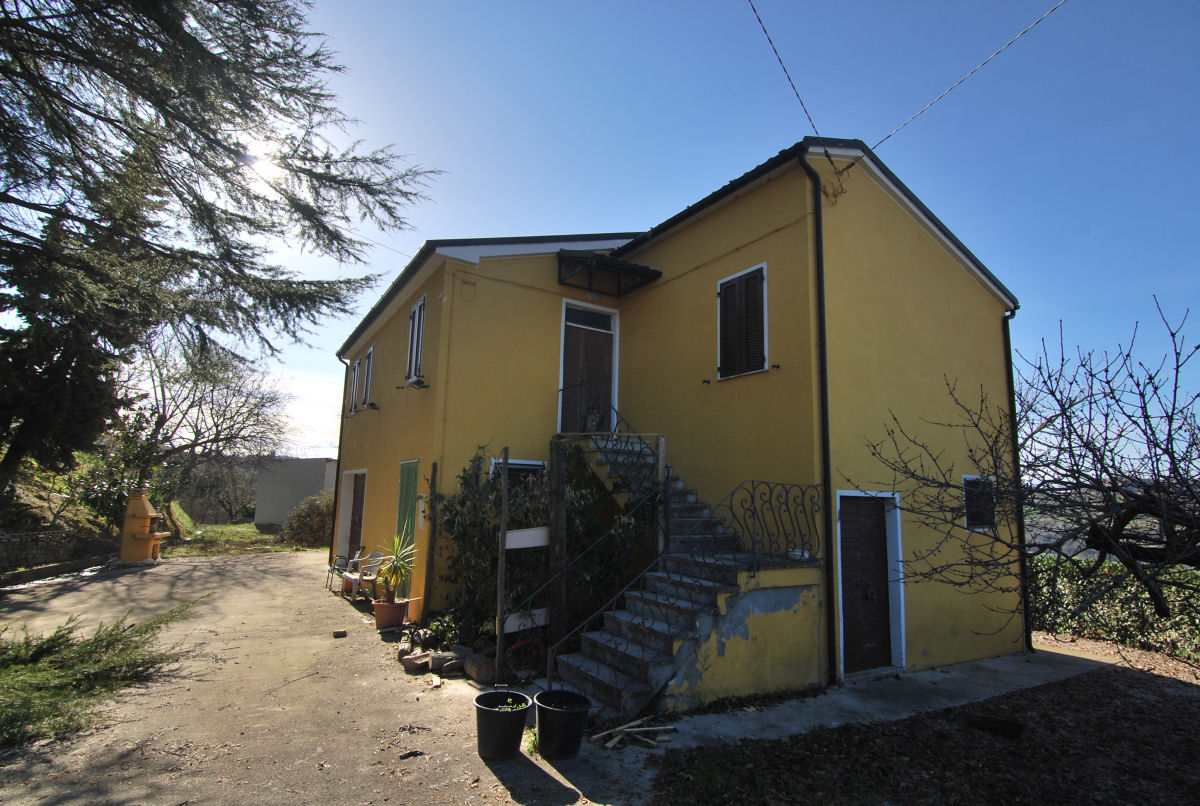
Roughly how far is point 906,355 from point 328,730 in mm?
7796

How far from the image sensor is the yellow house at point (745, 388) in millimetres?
5973

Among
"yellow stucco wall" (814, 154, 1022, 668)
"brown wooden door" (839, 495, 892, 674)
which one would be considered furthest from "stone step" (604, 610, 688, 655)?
"yellow stucco wall" (814, 154, 1022, 668)

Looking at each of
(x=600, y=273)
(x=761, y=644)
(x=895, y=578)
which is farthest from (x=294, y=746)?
(x=600, y=273)

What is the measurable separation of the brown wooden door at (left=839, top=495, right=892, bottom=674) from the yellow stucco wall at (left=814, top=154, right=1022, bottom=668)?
256 mm

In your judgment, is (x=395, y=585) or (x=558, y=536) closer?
(x=558, y=536)

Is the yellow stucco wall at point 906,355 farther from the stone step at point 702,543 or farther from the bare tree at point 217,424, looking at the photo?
the bare tree at point 217,424

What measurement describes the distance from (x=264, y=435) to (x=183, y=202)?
24666 millimetres

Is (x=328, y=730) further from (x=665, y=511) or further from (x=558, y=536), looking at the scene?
(x=665, y=511)

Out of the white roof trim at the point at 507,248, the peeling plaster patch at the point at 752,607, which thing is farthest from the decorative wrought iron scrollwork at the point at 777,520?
the white roof trim at the point at 507,248

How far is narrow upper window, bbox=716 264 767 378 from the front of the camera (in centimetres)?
725

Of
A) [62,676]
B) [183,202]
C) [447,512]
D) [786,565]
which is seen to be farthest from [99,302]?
[786,565]

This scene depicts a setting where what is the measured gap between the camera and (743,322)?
24.6 feet

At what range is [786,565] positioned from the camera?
603cm

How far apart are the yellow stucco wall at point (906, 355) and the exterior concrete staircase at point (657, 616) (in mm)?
1689
